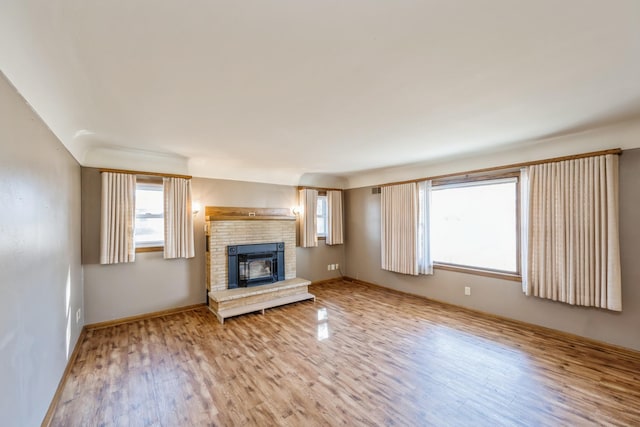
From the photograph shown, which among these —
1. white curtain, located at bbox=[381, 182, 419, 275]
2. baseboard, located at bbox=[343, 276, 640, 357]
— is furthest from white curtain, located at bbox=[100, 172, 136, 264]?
baseboard, located at bbox=[343, 276, 640, 357]

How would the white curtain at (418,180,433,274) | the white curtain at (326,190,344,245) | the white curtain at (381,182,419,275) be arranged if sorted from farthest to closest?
the white curtain at (326,190,344,245) < the white curtain at (381,182,419,275) < the white curtain at (418,180,433,274)

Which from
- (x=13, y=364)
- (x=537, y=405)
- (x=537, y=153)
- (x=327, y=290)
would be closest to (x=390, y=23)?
(x=13, y=364)

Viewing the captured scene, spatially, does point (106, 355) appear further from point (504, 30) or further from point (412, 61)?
point (504, 30)

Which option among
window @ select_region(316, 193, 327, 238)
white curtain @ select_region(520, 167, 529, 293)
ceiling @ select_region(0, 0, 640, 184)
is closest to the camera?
ceiling @ select_region(0, 0, 640, 184)

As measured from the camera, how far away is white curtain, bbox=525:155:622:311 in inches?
112

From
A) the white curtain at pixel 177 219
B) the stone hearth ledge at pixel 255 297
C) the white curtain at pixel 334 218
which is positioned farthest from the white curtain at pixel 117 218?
the white curtain at pixel 334 218

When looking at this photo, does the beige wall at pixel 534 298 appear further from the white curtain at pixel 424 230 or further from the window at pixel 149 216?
the window at pixel 149 216

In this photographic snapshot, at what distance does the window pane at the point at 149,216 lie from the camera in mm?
4023

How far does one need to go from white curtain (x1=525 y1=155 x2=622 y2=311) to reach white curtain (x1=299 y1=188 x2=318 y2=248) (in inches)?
147

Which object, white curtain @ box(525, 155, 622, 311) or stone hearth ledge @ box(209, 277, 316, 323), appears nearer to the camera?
white curtain @ box(525, 155, 622, 311)

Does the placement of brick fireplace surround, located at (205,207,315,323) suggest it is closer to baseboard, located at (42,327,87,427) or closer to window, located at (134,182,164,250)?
window, located at (134,182,164,250)

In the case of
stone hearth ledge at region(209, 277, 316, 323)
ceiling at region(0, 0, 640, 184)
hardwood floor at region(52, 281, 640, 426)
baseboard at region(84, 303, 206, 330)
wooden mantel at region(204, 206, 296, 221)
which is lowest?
hardwood floor at region(52, 281, 640, 426)

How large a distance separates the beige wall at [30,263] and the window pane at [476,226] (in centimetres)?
499

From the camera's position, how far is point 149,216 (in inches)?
161
